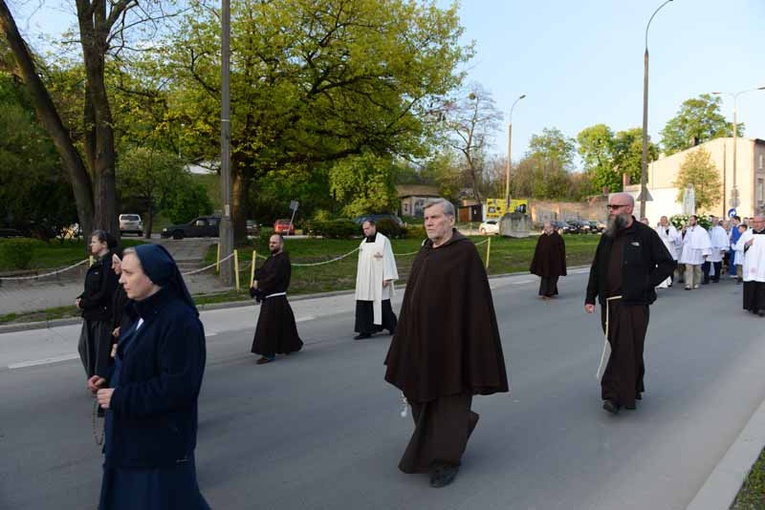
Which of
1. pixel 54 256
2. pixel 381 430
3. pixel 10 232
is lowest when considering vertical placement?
pixel 381 430

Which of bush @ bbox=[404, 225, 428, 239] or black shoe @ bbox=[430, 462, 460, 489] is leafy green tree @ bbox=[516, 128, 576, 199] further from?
black shoe @ bbox=[430, 462, 460, 489]

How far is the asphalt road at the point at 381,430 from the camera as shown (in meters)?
4.27

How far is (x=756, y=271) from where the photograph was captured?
12.2 m

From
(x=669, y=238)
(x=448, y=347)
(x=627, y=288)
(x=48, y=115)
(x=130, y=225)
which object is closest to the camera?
(x=448, y=347)

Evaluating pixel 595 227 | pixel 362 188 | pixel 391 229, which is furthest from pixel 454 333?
pixel 595 227

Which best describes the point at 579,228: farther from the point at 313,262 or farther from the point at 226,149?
the point at 226,149

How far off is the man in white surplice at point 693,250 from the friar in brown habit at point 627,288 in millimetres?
12468

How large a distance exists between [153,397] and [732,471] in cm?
393

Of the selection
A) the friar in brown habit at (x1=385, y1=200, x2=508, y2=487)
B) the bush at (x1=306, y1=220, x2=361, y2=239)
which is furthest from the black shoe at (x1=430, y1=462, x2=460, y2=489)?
the bush at (x1=306, y1=220, x2=361, y2=239)

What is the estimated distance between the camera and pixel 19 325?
10.6m

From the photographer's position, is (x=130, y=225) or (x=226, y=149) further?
(x=130, y=225)

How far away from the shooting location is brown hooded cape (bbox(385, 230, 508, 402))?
14.1ft

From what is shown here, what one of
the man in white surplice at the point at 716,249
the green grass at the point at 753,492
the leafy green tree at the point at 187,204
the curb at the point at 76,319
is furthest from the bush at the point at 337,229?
the green grass at the point at 753,492

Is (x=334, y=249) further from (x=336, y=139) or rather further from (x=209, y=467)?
(x=209, y=467)
